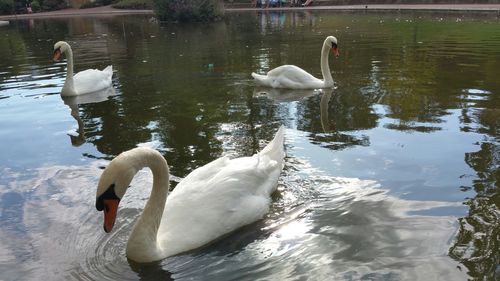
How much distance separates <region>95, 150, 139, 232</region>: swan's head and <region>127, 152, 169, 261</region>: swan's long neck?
1.20 ft

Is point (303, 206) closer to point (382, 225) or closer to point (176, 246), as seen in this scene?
point (382, 225)

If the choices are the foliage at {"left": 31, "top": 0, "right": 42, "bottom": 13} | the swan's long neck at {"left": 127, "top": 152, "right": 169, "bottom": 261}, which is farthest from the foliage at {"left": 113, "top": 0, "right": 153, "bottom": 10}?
the swan's long neck at {"left": 127, "top": 152, "right": 169, "bottom": 261}

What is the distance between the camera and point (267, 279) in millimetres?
4293

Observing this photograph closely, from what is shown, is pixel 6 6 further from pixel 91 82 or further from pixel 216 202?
pixel 216 202

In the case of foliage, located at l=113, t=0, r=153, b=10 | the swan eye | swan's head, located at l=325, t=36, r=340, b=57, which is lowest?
the swan eye

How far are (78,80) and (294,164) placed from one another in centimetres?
702

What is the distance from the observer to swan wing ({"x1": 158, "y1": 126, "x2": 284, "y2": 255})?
15.6 ft

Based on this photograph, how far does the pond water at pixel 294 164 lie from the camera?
15.0 feet

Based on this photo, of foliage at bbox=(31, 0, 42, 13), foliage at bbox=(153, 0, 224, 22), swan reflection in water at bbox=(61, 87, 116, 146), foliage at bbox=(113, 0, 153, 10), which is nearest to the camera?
swan reflection in water at bbox=(61, 87, 116, 146)

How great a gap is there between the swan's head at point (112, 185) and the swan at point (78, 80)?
26.6 ft

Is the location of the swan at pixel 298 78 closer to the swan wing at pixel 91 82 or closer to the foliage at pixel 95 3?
the swan wing at pixel 91 82

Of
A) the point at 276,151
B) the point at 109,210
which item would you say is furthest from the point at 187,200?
the point at 276,151

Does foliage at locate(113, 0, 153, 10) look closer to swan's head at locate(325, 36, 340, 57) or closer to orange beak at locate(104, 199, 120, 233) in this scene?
swan's head at locate(325, 36, 340, 57)

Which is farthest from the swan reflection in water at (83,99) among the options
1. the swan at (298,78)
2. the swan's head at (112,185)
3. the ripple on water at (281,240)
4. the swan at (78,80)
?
the swan's head at (112,185)
